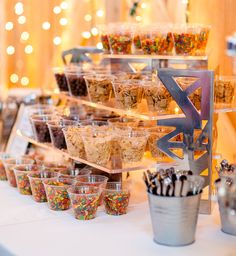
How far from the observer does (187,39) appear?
2695mm

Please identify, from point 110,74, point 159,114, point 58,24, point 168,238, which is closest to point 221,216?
point 168,238

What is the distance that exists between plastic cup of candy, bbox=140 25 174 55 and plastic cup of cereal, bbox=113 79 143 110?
0.21 metres

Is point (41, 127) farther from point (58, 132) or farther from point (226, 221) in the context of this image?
point (226, 221)

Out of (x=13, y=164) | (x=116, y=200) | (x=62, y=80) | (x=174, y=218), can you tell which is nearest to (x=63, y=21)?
(x=62, y=80)

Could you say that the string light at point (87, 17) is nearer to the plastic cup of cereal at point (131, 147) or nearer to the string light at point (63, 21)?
the string light at point (63, 21)

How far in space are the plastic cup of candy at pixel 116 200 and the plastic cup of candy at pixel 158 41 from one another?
644 millimetres

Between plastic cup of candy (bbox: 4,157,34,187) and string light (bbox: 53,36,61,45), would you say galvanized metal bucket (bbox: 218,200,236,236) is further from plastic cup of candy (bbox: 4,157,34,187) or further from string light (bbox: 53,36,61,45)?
string light (bbox: 53,36,61,45)

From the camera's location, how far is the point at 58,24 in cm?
451

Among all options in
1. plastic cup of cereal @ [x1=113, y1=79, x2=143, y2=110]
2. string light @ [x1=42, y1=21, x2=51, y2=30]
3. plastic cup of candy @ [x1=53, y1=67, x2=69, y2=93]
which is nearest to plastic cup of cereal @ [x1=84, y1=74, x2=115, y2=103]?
plastic cup of cereal @ [x1=113, y1=79, x2=143, y2=110]

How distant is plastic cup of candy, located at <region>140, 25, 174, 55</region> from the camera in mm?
2734

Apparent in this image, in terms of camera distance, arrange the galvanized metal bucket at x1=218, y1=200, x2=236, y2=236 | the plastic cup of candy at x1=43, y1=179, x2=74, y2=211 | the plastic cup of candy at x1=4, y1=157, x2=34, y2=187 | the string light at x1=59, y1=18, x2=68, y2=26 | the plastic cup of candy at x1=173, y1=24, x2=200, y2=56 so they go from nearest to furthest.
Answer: the galvanized metal bucket at x1=218, y1=200, x2=236, y2=236 → the plastic cup of candy at x1=43, y1=179, x2=74, y2=211 → the plastic cup of candy at x1=173, y1=24, x2=200, y2=56 → the plastic cup of candy at x1=4, y1=157, x2=34, y2=187 → the string light at x1=59, y1=18, x2=68, y2=26

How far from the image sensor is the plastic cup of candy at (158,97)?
2531 millimetres

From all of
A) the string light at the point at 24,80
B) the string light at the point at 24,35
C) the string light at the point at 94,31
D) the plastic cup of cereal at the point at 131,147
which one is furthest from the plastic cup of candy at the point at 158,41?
the string light at the point at 24,80

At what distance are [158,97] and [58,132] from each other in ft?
1.85
